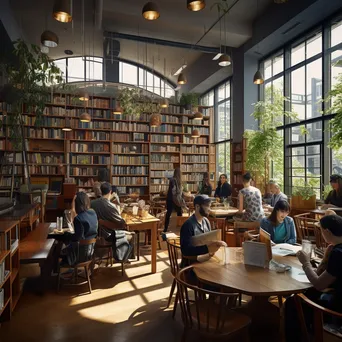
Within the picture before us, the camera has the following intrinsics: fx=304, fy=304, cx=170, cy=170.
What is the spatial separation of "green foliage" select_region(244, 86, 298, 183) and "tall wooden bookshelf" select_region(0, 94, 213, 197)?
3.18 m

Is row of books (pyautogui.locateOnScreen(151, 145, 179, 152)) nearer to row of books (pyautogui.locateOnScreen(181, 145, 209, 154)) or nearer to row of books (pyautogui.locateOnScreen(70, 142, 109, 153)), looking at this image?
row of books (pyautogui.locateOnScreen(181, 145, 209, 154))

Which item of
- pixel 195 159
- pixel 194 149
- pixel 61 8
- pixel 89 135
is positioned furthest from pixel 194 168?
pixel 61 8

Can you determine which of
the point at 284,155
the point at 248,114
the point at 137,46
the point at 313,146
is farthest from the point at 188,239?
the point at 137,46

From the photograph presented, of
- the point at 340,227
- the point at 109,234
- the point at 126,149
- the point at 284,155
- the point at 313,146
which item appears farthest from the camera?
the point at 126,149

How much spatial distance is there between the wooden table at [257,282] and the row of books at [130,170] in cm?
759

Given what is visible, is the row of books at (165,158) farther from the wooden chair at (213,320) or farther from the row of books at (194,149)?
the wooden chair at (213,320)

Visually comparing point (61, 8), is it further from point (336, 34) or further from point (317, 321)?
point (336, 34)

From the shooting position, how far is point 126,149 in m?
10.2

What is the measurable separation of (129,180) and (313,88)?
6.08m

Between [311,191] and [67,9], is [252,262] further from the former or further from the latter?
[311,191]

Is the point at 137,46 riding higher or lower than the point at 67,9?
higher

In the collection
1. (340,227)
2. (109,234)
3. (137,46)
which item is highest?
(137,46)

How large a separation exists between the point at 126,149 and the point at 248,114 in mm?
4099

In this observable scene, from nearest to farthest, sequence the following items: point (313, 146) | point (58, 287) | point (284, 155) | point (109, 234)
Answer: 1. point (58, 287)
2. point (109, 234)
3. point (313, 146)
4. point (284, 155)
